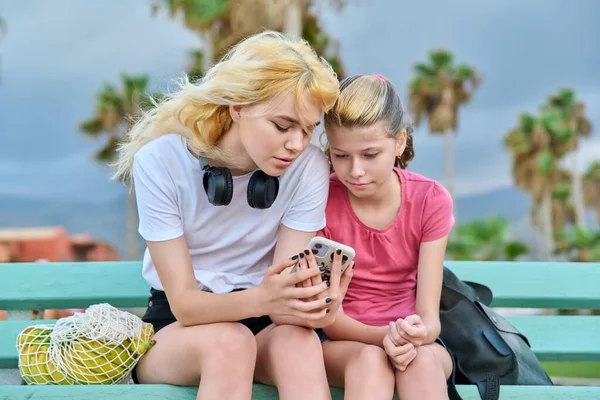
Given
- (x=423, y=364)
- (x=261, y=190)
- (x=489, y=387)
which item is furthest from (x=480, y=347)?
(x=261, y=190)

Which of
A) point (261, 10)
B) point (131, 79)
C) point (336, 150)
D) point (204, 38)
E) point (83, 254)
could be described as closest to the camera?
point (336, 150)

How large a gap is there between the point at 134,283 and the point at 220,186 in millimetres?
985

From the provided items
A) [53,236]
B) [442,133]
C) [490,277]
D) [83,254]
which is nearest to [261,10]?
[490,277]

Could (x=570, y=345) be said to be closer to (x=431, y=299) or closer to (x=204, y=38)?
(x=431, y=299)

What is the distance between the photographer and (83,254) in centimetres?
2531

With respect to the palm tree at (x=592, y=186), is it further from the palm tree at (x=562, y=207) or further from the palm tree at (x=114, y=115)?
the palm tree at (x=114, y=115)

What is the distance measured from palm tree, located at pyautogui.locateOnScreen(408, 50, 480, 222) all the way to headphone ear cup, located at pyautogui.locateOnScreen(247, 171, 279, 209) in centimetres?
2942

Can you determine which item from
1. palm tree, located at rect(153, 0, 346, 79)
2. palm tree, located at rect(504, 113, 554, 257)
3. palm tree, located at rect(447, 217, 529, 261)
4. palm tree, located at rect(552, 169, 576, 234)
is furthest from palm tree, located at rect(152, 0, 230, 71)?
palm tree, located at rect(552, 169, 576, 234)

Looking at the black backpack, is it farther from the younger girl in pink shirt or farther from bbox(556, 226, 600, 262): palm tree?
bbox(556, 226, 600, 262): palm tree

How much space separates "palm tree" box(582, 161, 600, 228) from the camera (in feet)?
139

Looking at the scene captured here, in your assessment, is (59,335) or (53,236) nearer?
(59,335)

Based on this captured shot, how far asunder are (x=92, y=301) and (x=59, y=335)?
719 mm

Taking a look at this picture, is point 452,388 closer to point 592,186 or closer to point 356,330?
point 356,330

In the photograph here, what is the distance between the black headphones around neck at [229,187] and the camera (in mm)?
2320
